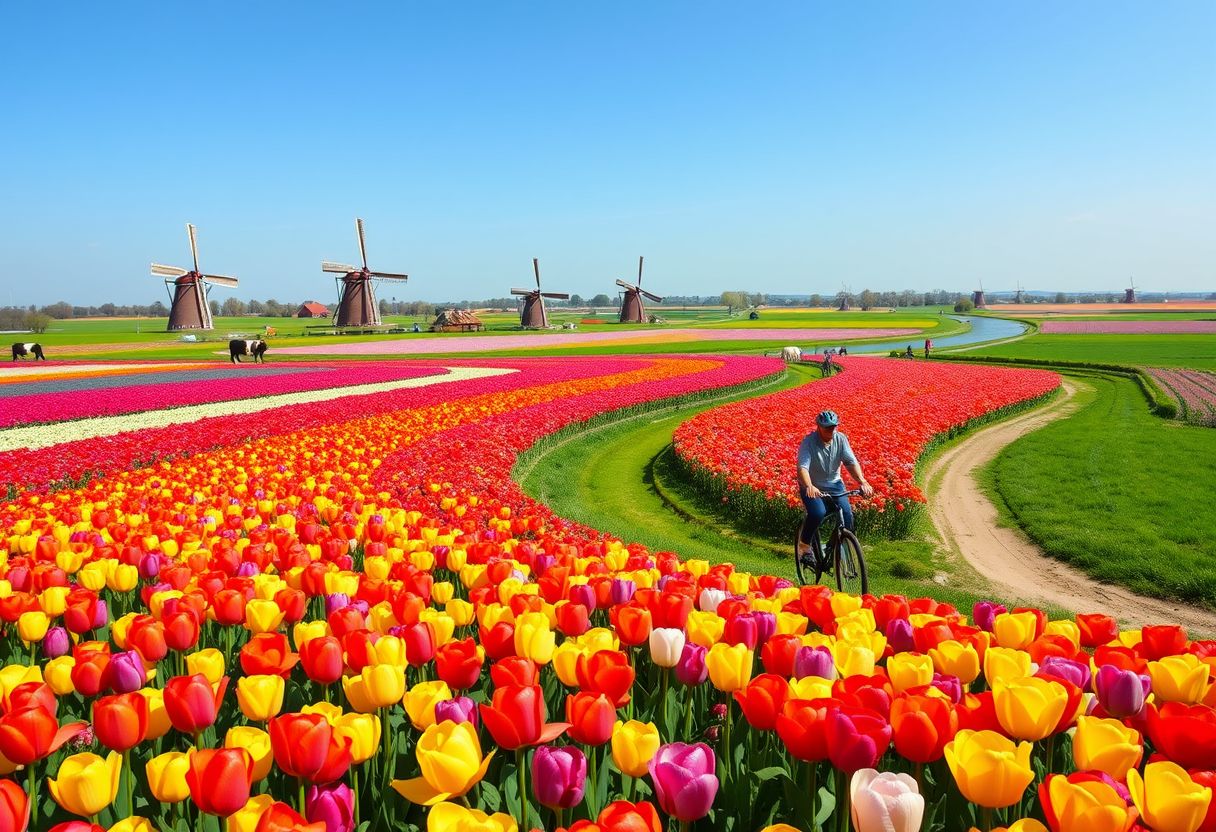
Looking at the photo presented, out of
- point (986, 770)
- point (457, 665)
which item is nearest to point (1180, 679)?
point (986, 770)

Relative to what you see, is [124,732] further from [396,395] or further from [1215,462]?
[396,395]

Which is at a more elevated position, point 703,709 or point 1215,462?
point 703,709

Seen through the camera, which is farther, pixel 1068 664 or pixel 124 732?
pixel 1068 664

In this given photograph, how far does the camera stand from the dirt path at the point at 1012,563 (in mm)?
8914

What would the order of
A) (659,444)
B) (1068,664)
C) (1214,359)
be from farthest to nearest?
(1214,359)
(659,444)
(1068,664)

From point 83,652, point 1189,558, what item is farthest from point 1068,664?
point 1189,558

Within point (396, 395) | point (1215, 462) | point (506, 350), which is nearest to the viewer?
point (1215, 462)

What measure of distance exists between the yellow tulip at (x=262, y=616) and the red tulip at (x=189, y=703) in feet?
3.20

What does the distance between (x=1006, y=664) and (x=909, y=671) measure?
0.32m

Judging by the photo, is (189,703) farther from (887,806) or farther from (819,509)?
(819,509)

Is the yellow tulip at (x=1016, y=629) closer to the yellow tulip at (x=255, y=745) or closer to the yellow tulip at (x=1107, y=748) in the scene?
the yellow tulip at (x=1107, y=748)

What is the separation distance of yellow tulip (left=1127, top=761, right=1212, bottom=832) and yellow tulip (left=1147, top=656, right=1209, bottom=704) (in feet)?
3.50

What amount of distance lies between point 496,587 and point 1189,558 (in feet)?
32.1

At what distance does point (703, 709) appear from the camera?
10.1ft
